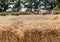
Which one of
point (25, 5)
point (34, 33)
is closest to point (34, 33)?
point (34, 33)

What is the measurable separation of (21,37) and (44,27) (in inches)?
26.5

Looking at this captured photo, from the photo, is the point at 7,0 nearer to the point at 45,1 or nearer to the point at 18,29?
the point at 45,1

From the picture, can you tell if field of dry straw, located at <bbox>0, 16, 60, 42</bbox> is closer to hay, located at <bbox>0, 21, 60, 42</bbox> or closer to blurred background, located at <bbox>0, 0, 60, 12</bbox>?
hay, located at <bbox>0, 21, 60, 42</bbox>

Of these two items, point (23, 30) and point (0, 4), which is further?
point (0, 4)

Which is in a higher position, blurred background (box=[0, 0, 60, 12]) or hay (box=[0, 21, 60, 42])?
hay (box=[0, 21, 60, 42])

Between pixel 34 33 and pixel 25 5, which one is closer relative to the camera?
pixel 34 33

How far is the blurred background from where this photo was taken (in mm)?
37438

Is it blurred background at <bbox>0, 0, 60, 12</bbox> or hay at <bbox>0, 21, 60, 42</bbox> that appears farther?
blurred background at <bbox>0, 0, 60, 12</bbox>

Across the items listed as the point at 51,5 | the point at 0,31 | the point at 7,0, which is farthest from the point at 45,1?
the point at 0,31

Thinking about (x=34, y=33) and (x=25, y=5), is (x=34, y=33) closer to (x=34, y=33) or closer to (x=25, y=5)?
(x=34, y=33)

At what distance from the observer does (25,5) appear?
37719 mm

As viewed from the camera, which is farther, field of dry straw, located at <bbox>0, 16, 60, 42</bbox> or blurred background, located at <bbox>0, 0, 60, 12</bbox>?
blurred background, located at <bbox>0, 0, 60, 12</bbox>

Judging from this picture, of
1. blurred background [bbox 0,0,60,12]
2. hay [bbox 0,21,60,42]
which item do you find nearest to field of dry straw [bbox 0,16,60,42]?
hay [bbox 0,21,60,42]

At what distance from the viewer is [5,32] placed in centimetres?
691
